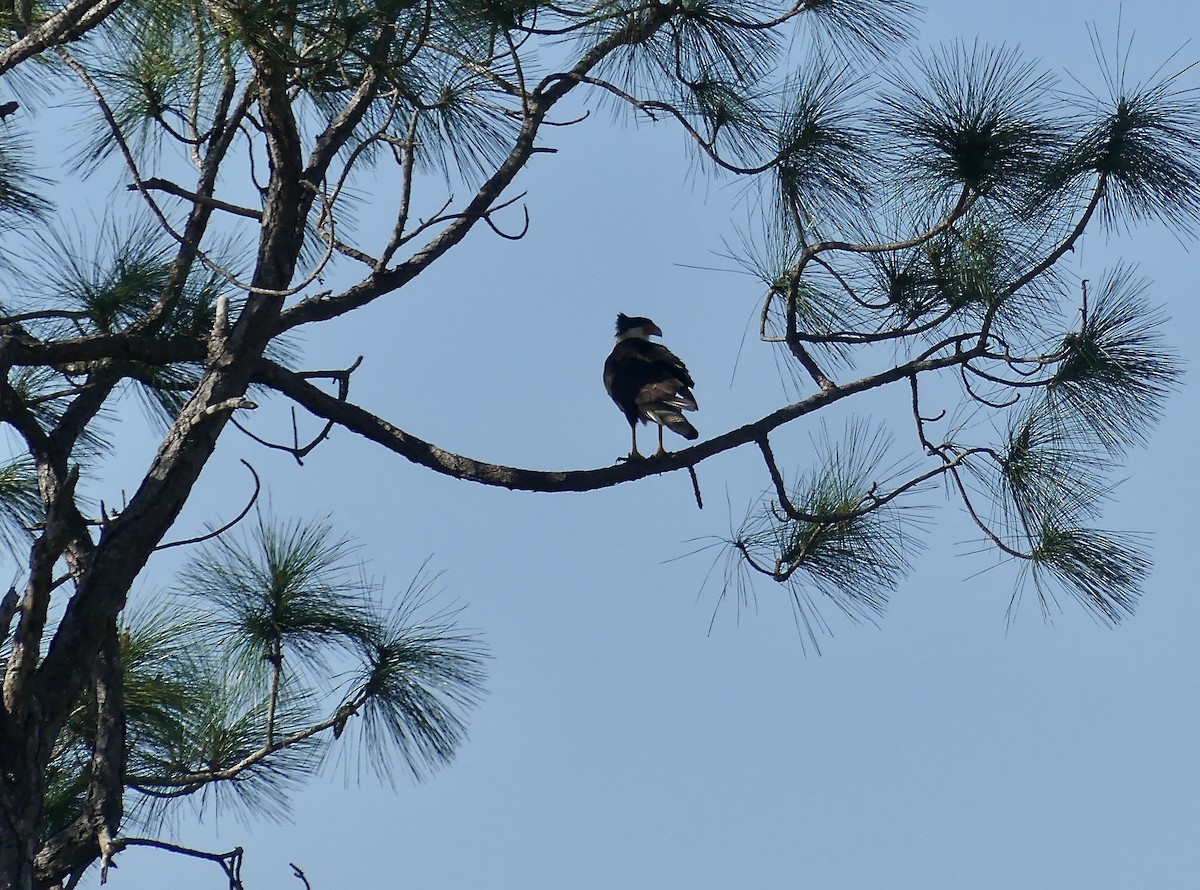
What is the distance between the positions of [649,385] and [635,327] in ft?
4.28

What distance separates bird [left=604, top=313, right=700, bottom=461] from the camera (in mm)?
4062

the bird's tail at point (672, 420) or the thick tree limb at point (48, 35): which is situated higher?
the bird's tail at point (672, 420)

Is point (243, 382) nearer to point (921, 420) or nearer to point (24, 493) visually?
point (24, 493)

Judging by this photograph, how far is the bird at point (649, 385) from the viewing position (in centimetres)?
406

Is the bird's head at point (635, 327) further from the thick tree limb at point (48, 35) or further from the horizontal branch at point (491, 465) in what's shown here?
the thick tree limb at point (48, 35)

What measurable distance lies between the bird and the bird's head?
0.18m

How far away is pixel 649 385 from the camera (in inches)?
169

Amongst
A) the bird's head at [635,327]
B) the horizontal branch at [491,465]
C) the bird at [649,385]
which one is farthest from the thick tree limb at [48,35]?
the bird's head at [635,327]

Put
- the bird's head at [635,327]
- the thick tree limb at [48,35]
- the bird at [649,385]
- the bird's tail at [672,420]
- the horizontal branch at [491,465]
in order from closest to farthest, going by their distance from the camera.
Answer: the thick tree limb at [48,35] → the horizontal branch at [491,465] → the bird's tail at [672,420] → the bird at [649,385] → the bird's head at [635,327]

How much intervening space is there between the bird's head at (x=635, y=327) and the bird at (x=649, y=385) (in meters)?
0.18

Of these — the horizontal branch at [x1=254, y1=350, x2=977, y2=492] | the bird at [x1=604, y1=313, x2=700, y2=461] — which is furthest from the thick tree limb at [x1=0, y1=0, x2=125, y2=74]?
the bird at [x1=604, y1=313, x2=700, y2=461]

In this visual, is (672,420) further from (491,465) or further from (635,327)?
(635,327)

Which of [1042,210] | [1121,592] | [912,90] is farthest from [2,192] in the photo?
[1121,592]

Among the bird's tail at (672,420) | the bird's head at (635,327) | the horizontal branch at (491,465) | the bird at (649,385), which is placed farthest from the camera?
the bird's head at (635,327)
